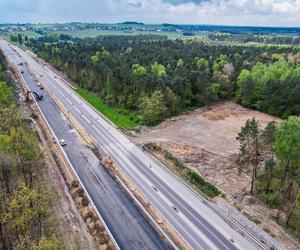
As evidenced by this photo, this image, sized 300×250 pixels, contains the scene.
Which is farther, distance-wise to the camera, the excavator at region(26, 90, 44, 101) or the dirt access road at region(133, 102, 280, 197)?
the excavator at region(26, 90, 44, 101)

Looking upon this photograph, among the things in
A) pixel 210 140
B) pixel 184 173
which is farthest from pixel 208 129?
pixel 184 173

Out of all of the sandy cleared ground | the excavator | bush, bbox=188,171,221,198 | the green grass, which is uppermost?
the excavator

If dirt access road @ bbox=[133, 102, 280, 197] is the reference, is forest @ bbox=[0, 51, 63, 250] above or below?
above

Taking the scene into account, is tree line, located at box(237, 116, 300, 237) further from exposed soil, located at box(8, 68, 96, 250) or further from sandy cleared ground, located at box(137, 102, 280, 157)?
exposed soil, located at box(8, 68, 96, 250)

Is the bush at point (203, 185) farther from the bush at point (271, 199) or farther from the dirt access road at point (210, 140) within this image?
the bush at point (271, 199)

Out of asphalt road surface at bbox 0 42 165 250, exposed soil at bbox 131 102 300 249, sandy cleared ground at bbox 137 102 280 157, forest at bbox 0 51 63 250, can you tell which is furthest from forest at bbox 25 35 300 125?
forest at bbox 0 51 63 250

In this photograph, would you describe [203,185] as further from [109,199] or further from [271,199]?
[109,199]
